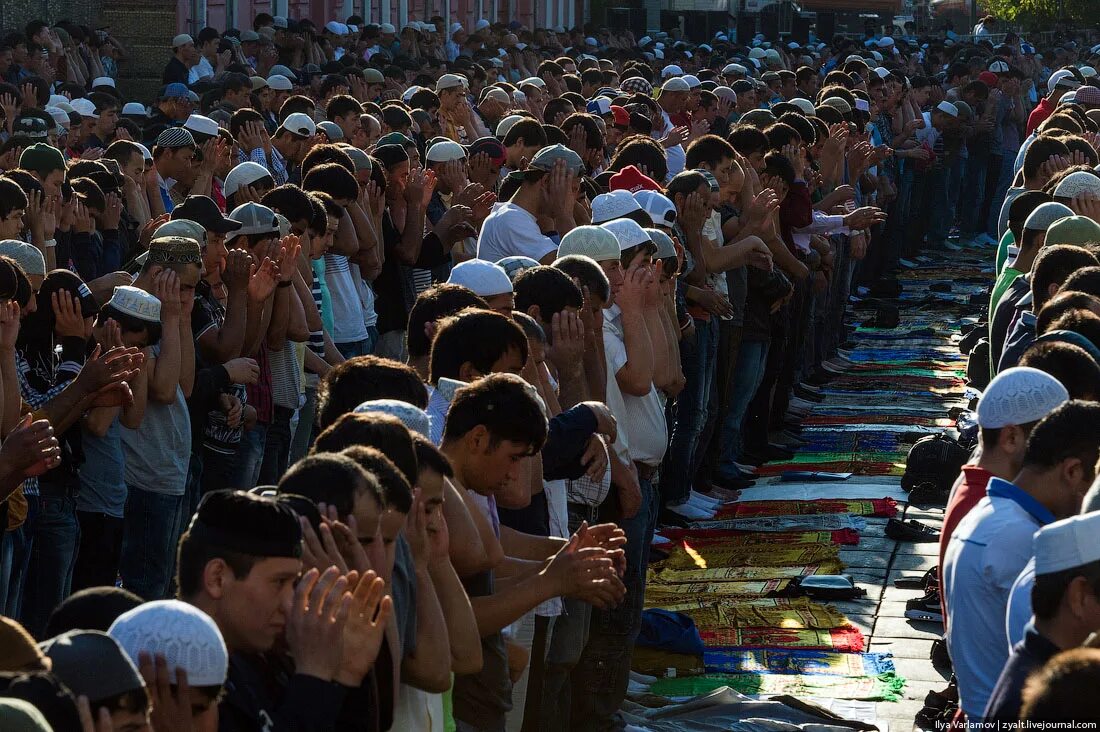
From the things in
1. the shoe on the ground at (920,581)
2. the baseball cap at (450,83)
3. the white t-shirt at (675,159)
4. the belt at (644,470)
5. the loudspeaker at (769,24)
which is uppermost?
the baseball cap at (450,83)

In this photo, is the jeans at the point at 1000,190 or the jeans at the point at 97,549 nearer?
the jeans at the point at 97,549

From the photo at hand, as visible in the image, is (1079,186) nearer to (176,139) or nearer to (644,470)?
(644,470)

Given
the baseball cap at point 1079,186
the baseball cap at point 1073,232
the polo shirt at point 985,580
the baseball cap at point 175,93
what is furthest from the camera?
the baseball cap at point 175,93

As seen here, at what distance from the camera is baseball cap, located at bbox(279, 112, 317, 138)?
41.7 feet

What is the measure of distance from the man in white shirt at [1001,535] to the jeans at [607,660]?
2396mm

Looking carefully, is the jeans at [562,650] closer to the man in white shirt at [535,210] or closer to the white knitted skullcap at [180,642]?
the man in white shirt at [535,210]

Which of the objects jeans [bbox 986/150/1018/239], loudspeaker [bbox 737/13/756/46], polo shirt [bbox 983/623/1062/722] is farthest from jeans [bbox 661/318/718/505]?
loudspeaker [bbox 737/13/756/46]

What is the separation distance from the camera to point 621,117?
15891 mm

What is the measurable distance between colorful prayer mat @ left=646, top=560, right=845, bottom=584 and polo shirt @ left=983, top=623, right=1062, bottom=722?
5.44 m

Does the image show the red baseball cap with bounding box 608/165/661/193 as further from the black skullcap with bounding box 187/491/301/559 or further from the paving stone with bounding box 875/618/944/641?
the black skullcap with bounding box 187/491/301/559

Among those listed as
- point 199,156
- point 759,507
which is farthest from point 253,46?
point 759,507

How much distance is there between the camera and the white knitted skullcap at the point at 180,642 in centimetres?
351

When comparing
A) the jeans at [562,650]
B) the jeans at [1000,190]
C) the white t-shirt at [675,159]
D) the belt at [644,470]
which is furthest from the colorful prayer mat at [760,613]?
the jeans at [1000,190]

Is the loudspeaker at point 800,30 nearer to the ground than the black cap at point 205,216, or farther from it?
nearer to the ground
